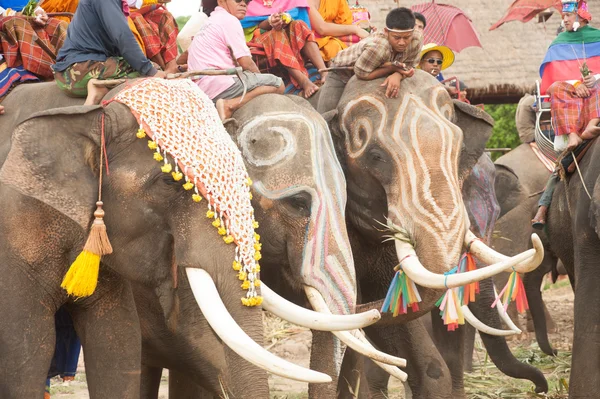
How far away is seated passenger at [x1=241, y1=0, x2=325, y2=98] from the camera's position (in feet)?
24.7

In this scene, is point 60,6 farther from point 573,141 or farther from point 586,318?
point 586,318

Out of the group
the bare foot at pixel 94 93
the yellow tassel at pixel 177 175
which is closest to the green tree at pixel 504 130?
the bare foot at pixel 94 93

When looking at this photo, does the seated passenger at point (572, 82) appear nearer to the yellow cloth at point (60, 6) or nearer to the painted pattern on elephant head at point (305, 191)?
the painted pattern on elephant head at point (305, 191)

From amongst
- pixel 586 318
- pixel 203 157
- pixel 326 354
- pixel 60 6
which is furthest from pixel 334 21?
pixel 203 157

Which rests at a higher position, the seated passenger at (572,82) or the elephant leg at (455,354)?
the seated passenger at (572,82)

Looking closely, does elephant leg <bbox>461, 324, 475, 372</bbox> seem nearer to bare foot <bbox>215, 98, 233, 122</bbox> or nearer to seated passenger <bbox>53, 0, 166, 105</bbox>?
bare foot <bbox>215, 98, 233, 122</bbox>

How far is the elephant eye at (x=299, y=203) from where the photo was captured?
596 centimetres

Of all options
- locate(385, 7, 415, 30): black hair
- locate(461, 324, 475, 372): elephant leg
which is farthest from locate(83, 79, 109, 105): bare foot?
locate(461, 324, 475, 372): elephant leg

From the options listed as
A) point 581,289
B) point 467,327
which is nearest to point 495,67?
point 467,327

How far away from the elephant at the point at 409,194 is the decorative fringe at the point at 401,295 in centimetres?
7

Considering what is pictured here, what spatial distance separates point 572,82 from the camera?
8.06 meters

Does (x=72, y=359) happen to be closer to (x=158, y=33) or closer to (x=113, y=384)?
(x=113, y=384)

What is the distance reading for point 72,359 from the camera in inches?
236

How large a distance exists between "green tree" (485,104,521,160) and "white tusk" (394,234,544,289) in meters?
12.0
